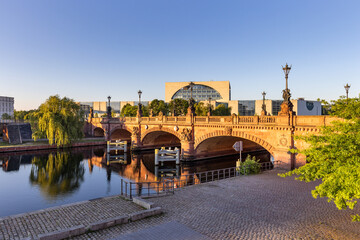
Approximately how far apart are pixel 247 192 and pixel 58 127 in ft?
127

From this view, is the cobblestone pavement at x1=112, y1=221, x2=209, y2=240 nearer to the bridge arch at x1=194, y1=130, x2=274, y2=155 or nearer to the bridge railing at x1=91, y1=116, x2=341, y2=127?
the bridge railing at x1=91, y1=116, x2=341, y2=127

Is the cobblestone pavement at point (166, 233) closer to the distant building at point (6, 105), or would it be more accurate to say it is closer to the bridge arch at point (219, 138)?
the bridge arch at point (219, 138)

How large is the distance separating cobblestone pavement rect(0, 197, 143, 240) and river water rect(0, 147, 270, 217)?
6.73 meters

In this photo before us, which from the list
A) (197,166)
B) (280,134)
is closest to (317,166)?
(280,134)

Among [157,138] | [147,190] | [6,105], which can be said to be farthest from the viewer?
[6,105]

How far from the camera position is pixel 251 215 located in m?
11.9

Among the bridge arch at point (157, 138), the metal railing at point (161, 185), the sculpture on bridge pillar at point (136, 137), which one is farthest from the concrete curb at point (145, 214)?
the sculpture on bridge pillar at point (136, 137)

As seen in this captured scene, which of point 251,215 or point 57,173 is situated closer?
point 251,215

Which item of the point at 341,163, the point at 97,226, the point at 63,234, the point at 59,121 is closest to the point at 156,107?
the point at 59,121

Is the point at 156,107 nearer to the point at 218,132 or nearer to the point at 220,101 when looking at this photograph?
the point at 220,101

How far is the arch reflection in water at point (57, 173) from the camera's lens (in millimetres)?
23172

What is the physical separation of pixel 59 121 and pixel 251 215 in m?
41.6

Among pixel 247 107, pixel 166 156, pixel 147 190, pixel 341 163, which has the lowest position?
pixel 147 190

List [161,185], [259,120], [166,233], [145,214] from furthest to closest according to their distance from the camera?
[259,120], [161,185], [145,214], [166,233]
